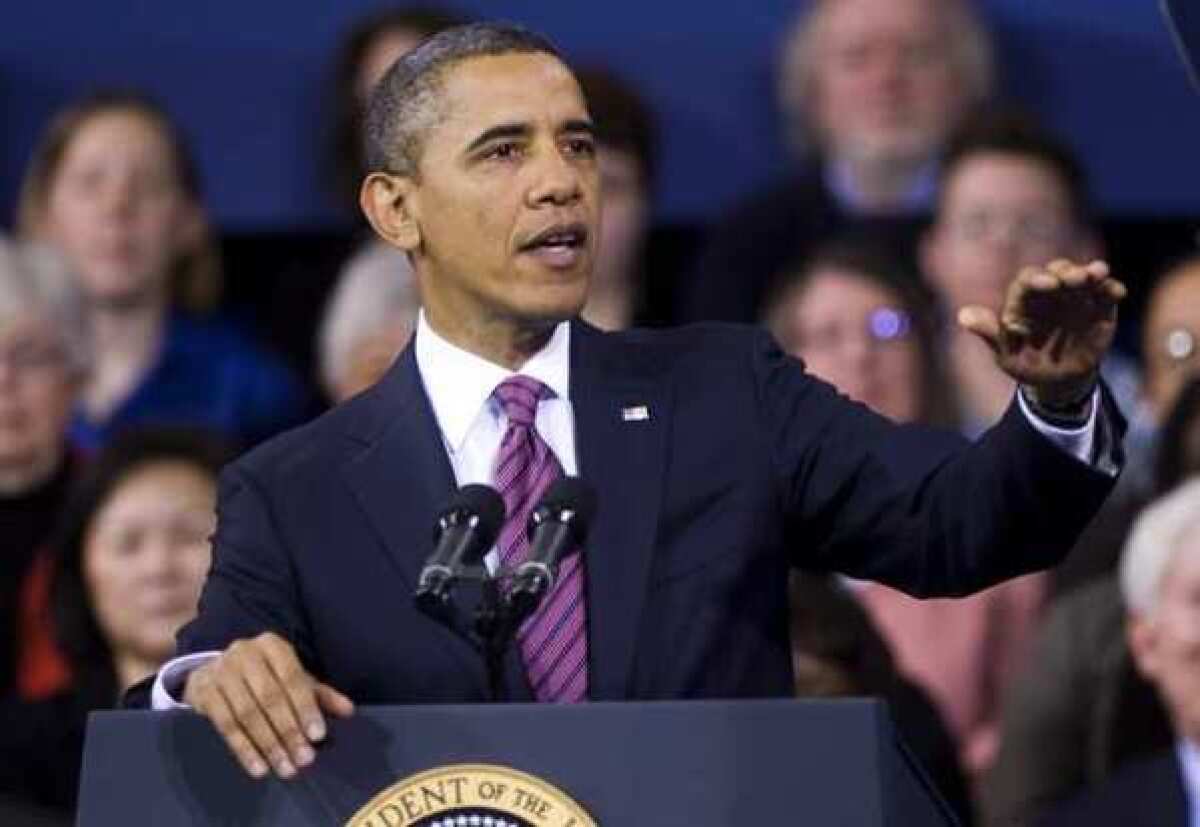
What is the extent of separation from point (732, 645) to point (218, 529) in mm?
→ 456

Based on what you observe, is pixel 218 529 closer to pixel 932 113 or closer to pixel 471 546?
pixel 471 546

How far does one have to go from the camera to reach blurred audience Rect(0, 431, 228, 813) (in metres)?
4.74

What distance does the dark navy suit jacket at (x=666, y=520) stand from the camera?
291 cm

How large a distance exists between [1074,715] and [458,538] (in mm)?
2241

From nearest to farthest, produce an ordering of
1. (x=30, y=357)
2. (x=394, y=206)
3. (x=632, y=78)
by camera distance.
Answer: (x=394, y=206)
(x=30, y=357)
(x=632, y=78)

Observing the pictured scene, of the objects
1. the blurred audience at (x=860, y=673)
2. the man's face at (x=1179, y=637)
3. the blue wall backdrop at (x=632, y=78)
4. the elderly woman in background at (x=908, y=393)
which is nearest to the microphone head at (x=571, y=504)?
the blurred audience at (x=860, y=673)

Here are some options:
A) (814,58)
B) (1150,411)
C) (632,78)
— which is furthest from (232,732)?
(632,78)

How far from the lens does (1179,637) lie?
4.51 meters

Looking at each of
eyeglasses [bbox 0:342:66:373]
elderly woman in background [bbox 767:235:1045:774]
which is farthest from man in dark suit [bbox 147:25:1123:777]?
eyeglasses [bbox 0:342:66:373]

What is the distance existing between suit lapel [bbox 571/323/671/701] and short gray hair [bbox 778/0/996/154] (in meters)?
2.83

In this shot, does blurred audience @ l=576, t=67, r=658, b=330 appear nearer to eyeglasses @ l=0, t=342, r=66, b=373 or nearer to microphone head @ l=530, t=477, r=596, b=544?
eyeglasses @ l=0, t=342, r=66, b=373

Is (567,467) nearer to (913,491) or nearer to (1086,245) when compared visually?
(913,491)

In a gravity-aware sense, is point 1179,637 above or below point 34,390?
below

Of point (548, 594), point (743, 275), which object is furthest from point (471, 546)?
point (743, 275)
